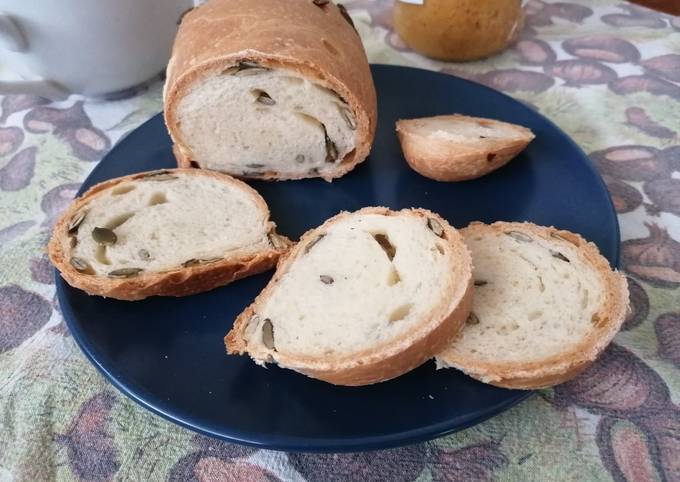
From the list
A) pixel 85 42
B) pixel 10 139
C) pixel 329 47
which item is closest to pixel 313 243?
pixel 329 47

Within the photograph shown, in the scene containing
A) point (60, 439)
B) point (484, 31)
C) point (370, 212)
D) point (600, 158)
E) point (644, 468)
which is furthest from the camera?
point (484, 31)

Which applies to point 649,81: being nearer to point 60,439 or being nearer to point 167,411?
point 167,411

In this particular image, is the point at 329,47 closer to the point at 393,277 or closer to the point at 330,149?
the point at 330,149

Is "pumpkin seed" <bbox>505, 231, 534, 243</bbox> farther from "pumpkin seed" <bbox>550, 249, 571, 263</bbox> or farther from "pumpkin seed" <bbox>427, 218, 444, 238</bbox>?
"pumpkin seed" <bbox>427, 218, 444, 238</bbox>

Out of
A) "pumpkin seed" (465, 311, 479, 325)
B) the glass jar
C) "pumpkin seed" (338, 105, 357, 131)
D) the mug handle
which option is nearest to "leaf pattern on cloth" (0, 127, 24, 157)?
the mug handle

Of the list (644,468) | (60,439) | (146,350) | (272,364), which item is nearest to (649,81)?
(644,468)
